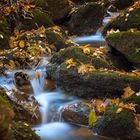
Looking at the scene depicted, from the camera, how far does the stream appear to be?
613 cm

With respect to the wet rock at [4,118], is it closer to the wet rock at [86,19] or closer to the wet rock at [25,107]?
the wet rock at [25,107]

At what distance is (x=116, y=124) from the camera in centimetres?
578

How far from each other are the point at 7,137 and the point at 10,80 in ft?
13.1

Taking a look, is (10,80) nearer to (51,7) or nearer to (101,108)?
(101,108)

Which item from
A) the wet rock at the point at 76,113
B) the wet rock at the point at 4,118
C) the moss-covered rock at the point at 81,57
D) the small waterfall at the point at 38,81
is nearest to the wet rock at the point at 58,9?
the moss-covered rock at the point at 81,57

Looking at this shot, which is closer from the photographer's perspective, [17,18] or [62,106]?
[62,106]

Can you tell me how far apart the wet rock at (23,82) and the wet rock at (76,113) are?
1033 mm

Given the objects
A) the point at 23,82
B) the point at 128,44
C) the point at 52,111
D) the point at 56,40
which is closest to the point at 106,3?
the point at 56,40

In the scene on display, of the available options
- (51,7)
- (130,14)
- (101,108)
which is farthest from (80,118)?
(51,7)

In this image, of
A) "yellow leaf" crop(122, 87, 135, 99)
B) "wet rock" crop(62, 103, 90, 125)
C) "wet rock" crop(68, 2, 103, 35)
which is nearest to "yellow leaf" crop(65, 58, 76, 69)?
"wet rock" crop(62, 103, 90, 125)

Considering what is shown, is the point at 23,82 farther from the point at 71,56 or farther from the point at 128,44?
the point at 128,44

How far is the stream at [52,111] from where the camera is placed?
20.1ft

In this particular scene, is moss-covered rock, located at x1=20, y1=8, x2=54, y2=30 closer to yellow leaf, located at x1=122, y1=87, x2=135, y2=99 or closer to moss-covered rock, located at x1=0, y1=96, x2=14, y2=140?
yellow leaf, located at x1=122, y1=87, x2=135, y2=99

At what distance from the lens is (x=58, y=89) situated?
7.56 metres
